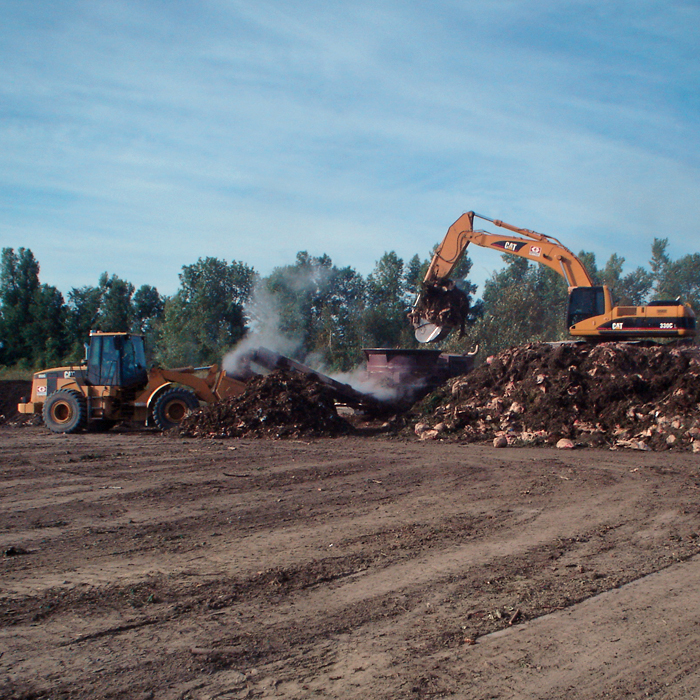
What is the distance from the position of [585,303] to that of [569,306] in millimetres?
387

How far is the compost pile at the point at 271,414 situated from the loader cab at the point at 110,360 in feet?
8.29

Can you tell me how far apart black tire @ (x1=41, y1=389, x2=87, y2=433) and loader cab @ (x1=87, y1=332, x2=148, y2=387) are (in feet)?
1.91

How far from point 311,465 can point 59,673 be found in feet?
24.3

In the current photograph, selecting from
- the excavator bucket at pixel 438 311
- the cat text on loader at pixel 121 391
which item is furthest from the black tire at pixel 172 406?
the excavator bucket at pixel 438 311

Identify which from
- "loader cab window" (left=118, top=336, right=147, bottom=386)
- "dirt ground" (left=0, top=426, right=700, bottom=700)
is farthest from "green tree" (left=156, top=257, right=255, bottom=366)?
"dirt ground" (left=0, top=426, right=700, bottom=700)

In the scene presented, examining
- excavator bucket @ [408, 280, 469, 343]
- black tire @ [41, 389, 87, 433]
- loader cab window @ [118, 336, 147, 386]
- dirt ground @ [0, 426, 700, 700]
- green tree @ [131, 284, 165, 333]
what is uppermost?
green tree @ [131, 284, 165, 333]

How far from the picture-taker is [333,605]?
4535 millimetres

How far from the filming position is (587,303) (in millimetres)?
16125

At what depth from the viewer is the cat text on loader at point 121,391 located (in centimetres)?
1658

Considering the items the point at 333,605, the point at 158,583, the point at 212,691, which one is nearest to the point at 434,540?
the point at 333,605

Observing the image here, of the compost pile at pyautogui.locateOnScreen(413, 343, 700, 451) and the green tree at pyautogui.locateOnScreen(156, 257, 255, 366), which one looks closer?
the compost pile at pyautogui.locateOnScreen(413, 343, 700, 451)

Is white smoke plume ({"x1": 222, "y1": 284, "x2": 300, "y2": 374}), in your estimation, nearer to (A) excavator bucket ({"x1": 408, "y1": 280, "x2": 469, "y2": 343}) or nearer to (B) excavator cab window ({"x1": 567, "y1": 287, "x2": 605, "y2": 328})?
(A) excavator bucket ({"x1": 408, "y1": 280, "x2": 469, "y2": 343})

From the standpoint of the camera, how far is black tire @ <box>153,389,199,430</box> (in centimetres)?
1645

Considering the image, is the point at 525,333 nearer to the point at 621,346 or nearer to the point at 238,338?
the point at 238,338
